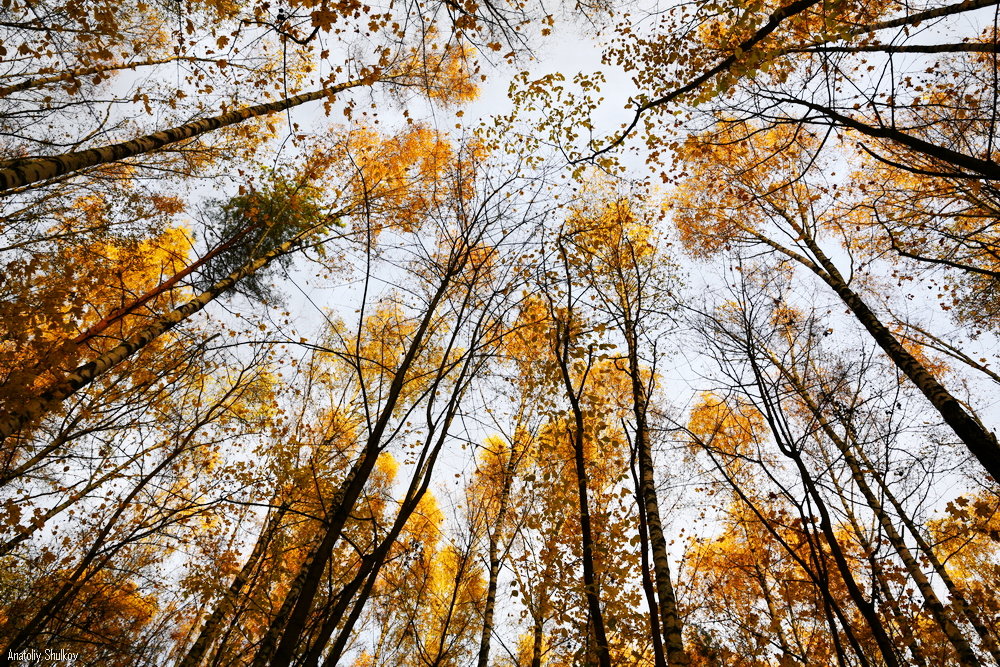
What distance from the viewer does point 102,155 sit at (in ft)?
14.7

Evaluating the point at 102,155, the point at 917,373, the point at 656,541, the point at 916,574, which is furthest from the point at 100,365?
the point at 916,574

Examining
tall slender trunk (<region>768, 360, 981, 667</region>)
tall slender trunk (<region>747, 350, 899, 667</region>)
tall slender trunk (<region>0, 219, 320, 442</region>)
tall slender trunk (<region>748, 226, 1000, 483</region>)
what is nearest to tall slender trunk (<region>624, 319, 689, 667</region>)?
tall slender trunk (<region>747, 350, 899, 667</region>)

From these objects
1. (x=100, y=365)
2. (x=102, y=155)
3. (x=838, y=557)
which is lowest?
(x=838, y=557)

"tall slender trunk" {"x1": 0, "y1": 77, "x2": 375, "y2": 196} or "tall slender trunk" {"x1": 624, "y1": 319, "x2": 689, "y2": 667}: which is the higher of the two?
"tall slender trunk" {"x1": 0, "y1": 77, "x2": 375, "y2": 196}

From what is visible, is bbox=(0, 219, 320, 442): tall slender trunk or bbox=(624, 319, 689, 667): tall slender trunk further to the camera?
bbox=(0, 219, 320, 442): tall slender trunk

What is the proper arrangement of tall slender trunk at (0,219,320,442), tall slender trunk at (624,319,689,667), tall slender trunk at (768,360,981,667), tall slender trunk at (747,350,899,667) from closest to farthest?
tall slender trunk at (747,350,899,667) < tall slender trunk at (624,319,689,667) < tall slender trunk at (0,219,320,442) < tall slender trunk at (768,360,981,667)

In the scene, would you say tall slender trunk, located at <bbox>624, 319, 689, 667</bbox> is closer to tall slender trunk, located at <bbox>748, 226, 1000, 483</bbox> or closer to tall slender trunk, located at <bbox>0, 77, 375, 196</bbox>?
tall slender trunk, located at <bbox>748, 226, 1000, 483</bbox>

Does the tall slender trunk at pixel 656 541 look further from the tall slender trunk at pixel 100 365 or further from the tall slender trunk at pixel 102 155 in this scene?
the tall slender trunk at pixel 100 365

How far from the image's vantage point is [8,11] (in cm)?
484

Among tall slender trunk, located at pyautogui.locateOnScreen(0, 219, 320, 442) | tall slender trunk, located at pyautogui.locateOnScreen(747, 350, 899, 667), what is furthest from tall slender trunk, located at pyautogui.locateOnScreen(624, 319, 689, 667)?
tall slender trunk, located at pyautogui.locateOnScreen(0, 219, 320, 442)

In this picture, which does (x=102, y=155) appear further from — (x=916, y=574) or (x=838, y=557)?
(x=916, y=574)

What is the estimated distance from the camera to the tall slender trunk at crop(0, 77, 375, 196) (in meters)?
3.65

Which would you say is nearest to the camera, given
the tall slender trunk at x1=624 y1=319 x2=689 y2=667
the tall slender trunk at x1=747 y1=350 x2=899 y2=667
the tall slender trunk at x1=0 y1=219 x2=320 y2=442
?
the tall slender trunk at x1=747 y1=350 x2=899 y2=667

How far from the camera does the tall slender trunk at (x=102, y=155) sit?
12.0ft
